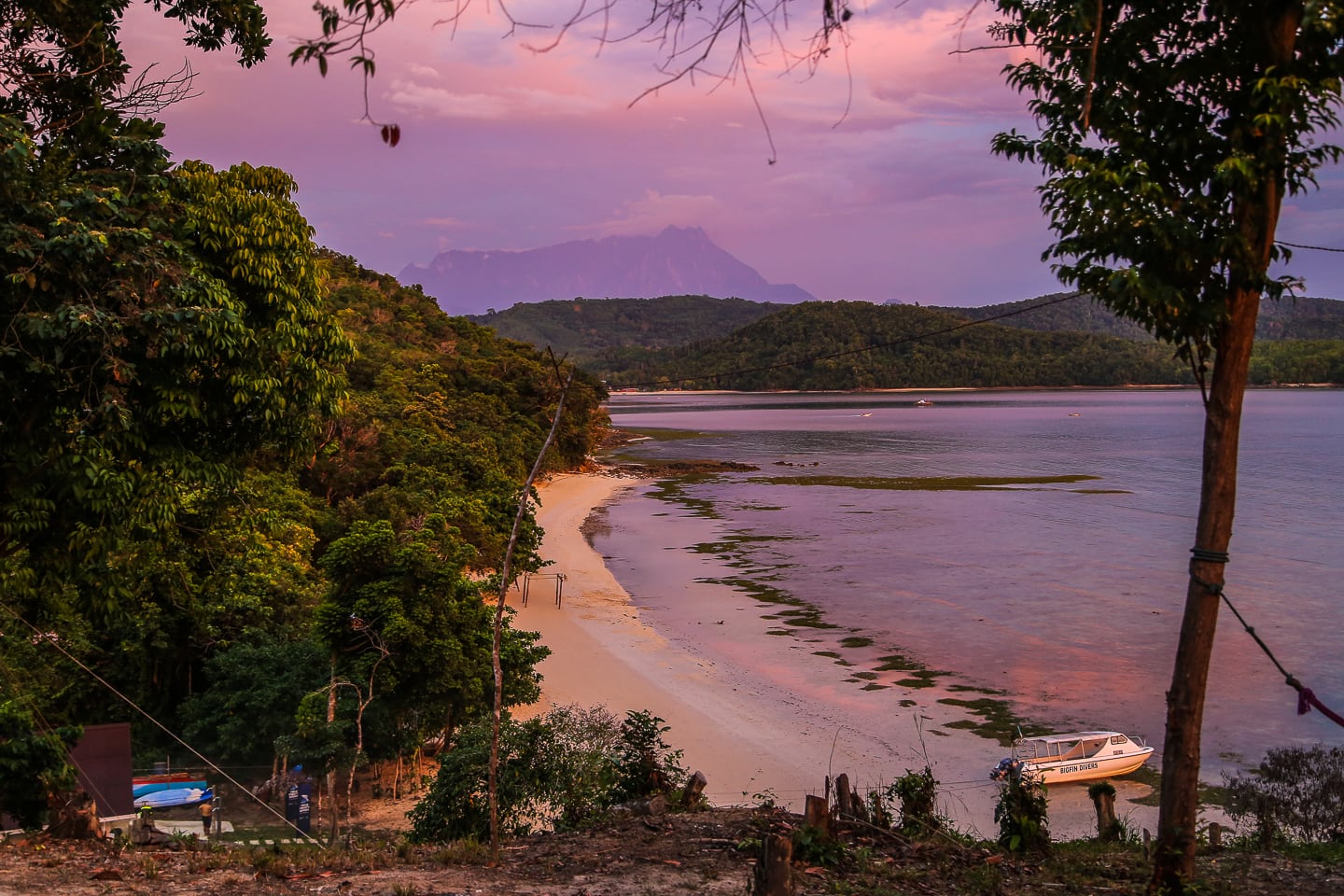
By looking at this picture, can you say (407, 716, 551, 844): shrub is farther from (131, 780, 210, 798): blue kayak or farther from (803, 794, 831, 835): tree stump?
(131, 780, 210, 798): blue kayak

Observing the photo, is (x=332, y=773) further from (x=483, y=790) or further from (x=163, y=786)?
(x=483, y=790)

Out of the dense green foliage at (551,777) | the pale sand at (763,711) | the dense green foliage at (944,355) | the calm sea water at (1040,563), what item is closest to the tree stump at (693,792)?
the dense green foliage at (551,777)

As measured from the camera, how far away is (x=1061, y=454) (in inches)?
3201

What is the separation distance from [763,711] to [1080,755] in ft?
20.1

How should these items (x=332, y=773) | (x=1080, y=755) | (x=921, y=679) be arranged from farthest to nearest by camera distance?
(x=921, y=679) → (x=1080, y=755) → (x=332, y=773)

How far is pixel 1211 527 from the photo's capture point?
19.0 feet

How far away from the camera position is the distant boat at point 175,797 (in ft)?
41.5

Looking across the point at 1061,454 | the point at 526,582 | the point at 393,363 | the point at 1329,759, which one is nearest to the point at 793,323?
the point at 1061,454

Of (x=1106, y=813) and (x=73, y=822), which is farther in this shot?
(x=1106, y=813)

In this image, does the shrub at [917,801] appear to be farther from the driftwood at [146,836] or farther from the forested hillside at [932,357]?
the forested hillside at [932,357]

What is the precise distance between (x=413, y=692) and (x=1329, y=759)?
13409mm

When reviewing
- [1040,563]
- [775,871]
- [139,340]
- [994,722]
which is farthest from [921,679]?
[139,340]

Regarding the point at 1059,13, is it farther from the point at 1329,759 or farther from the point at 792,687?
the point at 792,687

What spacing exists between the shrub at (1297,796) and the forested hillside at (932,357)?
15026cm
